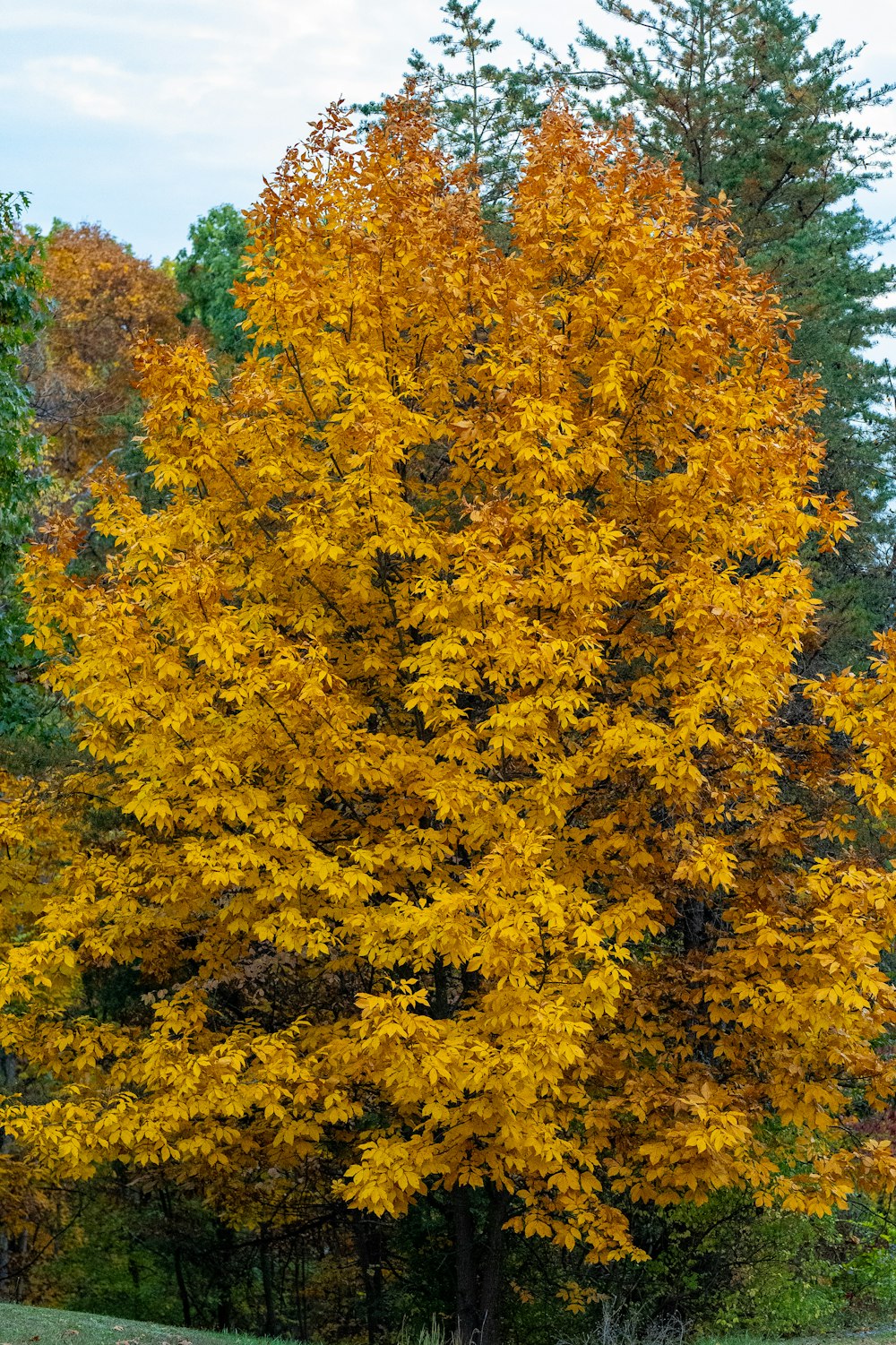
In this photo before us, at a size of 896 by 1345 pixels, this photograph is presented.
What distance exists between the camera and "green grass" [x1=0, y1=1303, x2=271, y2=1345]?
26.3 feet

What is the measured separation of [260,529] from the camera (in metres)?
10.8

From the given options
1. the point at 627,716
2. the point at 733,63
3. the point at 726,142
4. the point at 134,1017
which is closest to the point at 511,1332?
the point at 134,1017

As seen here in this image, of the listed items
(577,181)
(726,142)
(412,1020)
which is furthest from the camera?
(726,142)

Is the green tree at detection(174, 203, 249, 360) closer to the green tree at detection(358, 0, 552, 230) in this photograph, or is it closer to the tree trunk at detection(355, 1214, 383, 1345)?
the green tree at detection(358, 0, 552, 230)

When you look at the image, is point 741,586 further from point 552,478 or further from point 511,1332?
point 511,1332

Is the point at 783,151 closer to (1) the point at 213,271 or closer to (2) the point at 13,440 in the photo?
(2) the point at 13,440

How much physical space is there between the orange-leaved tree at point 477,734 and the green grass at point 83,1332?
A: 0.97 meters

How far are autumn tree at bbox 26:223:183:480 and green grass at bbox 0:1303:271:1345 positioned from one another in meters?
29.1

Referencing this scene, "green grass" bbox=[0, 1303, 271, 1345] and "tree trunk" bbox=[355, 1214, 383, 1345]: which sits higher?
"green grass" bbox=[0, 1303, 271, 1345]

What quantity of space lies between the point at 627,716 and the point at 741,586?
4.21 ft

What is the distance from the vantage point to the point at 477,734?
955cm

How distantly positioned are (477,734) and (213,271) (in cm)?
3512

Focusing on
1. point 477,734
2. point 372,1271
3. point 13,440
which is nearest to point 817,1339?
point 372,1271

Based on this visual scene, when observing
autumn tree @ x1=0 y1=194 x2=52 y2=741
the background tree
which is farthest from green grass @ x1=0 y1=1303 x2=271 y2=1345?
the background tree
